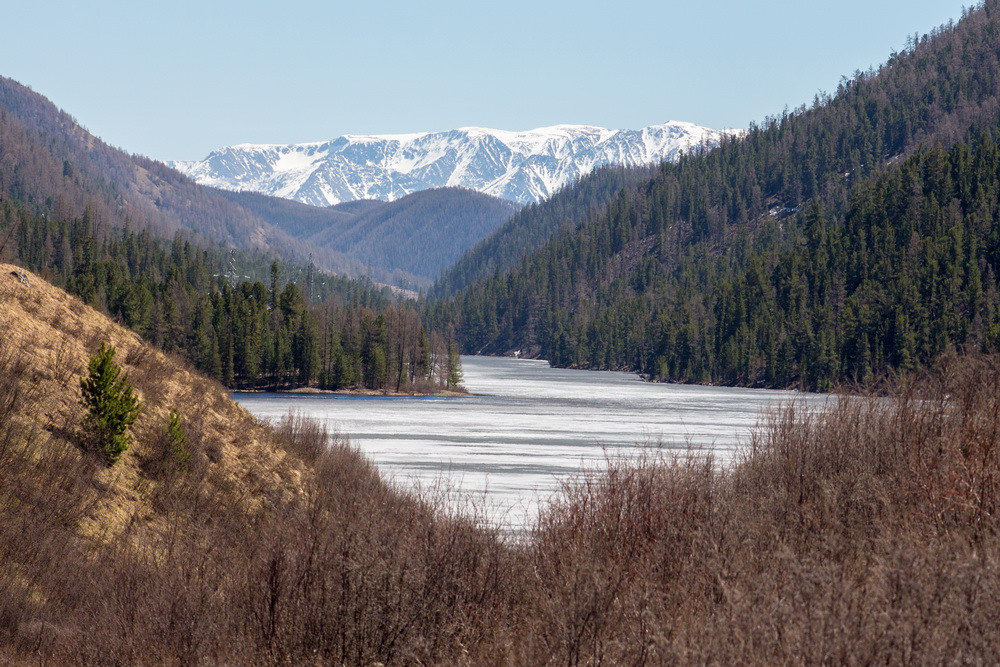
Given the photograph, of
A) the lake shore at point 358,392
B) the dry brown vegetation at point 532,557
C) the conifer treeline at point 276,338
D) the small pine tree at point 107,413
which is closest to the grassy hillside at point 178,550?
the dry brown vegetation at point 532,557

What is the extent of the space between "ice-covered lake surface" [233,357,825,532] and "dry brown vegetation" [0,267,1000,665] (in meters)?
3.68

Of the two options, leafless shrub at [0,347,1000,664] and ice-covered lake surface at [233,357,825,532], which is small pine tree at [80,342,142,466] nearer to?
leafless shrub at [0,347,1000,664]

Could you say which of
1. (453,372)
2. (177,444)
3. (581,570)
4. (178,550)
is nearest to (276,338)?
(453,372)

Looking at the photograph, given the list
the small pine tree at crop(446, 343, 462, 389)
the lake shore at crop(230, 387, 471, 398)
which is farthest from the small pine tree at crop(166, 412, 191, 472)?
the small pine tree at crop(446, 343, 462, 389)

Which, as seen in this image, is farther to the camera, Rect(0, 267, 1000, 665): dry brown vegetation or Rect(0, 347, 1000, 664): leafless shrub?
Rect(0, 267, 1000, 665): dry brown vegetation

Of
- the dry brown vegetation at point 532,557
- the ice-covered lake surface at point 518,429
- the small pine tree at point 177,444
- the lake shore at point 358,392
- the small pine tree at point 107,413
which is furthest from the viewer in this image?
the lake shore at point 358,392

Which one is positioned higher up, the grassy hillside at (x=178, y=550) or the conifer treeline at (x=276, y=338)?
the conifer treeline at (x=276, y=338)

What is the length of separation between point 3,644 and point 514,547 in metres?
12.6

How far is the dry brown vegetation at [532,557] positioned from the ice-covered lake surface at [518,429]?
12.1 feet

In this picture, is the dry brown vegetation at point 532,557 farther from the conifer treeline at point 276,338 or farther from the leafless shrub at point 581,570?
the conifer treeline at point 276,338

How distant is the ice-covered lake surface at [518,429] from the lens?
49531 mm

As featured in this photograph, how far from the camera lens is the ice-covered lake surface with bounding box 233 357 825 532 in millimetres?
49531

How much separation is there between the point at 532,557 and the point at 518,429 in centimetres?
6119

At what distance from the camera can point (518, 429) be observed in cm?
8456
